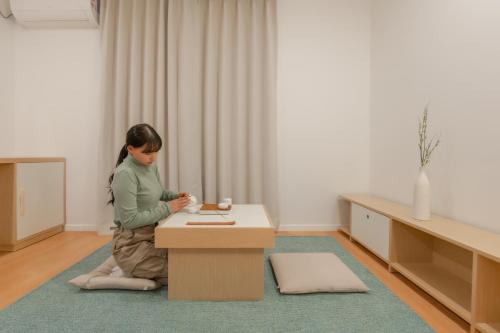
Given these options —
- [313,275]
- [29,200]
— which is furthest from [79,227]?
[313,275]

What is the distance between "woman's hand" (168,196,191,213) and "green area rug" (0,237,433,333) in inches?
18.3

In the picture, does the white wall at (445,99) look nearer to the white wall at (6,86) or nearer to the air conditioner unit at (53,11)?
the air conditioner unit at (53,11)

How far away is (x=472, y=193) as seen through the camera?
202 cm

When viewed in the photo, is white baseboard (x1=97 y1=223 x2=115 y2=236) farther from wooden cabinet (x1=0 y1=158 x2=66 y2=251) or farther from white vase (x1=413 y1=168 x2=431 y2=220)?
white vase (x1=413 y1=168 x2=431 y2=220)

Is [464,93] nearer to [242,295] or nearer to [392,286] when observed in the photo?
[392,286]

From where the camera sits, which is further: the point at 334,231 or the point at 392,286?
the point at 334,231

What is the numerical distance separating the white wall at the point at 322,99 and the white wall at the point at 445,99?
248 millimetres

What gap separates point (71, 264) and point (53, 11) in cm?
235

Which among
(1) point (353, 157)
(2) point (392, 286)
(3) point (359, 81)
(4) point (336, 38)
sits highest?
(4) point (336, 38)

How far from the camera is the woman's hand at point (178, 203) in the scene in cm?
200

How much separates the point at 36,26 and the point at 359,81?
3292 millimetres

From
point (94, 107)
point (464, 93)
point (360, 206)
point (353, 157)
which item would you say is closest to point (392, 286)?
point (360, 206)

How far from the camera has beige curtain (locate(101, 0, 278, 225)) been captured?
3.33 metres

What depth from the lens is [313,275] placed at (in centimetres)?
203
